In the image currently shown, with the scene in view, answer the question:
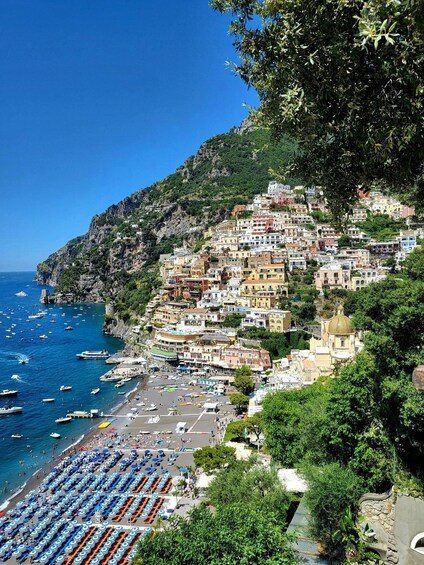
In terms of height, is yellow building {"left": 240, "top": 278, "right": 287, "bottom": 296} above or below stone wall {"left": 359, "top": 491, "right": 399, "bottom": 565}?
above

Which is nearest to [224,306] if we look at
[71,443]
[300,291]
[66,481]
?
[300,291]

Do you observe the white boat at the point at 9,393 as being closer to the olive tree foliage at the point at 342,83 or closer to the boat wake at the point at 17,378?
the boat wake at the point at 17,378

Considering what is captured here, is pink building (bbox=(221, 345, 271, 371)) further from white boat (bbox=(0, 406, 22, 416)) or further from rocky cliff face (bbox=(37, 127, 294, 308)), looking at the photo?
→ rocky cliff face (bbox=(37, 127, 294, 308))

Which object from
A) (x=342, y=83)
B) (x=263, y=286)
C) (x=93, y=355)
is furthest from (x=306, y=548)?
(x=93, y=355)

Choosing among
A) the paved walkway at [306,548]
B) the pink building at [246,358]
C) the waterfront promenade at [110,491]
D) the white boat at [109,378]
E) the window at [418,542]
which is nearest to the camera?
the window at [418,542]

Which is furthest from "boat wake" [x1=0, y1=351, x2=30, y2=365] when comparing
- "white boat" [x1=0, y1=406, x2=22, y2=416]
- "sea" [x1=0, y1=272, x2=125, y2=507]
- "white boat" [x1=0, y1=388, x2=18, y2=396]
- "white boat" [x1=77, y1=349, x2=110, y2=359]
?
"white boat" [x1=0, y1=406, x2=22, y2=416]

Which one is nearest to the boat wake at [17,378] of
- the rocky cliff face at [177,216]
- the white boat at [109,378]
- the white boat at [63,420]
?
the white boat at [109,378]

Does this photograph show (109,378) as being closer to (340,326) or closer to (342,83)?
(340,326)
